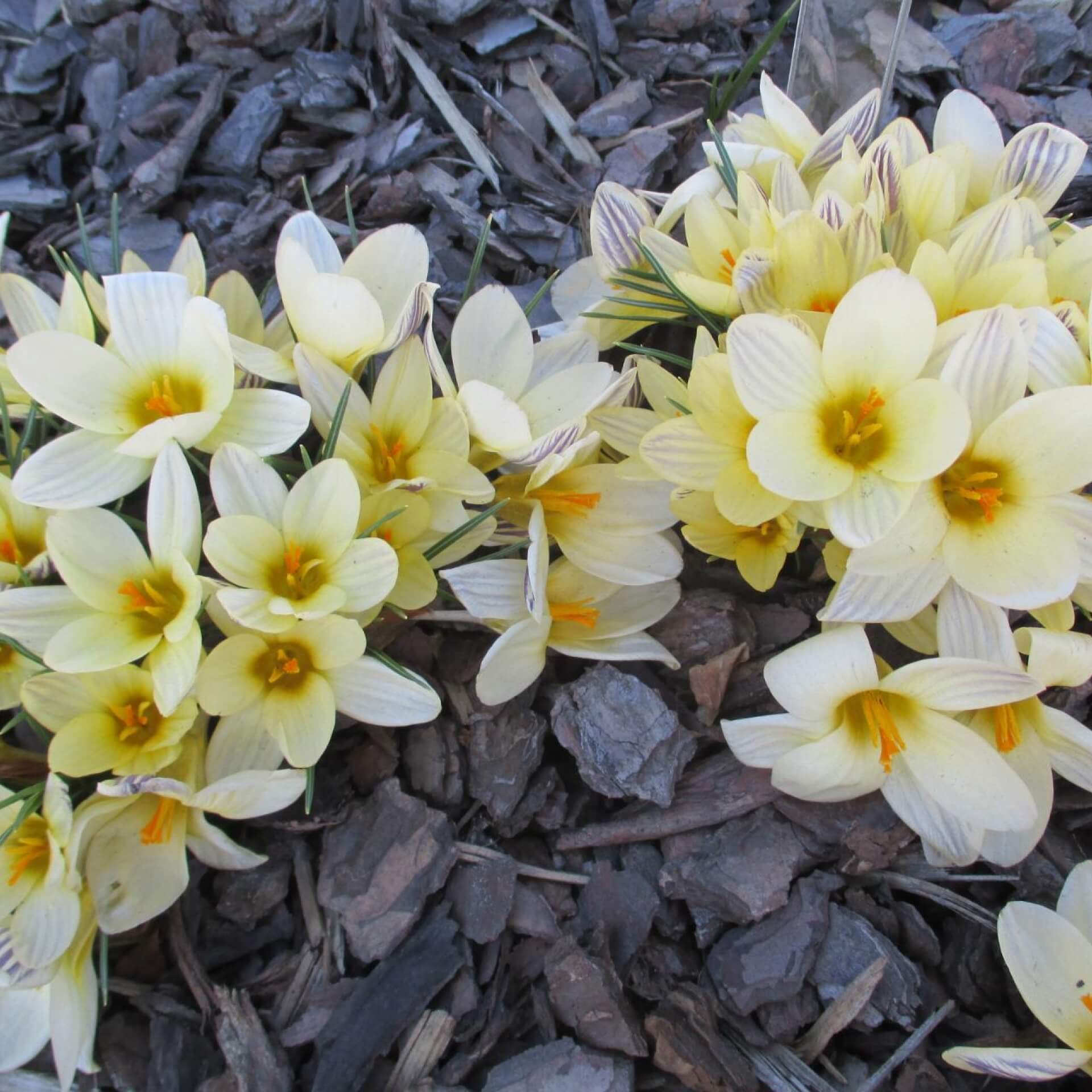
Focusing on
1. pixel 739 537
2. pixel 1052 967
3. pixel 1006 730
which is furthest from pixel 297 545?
pixel 1052 967

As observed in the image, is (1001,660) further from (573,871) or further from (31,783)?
(31,783)

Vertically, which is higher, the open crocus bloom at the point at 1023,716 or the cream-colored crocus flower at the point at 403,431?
the cream-colored crocus flower at the point at 403,431

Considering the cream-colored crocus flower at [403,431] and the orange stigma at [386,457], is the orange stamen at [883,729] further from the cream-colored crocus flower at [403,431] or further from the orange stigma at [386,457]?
the orange stigma at [386,457]

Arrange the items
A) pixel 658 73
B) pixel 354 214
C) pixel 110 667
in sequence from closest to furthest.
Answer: pixel 110 667 < pixel 354 214 < pixel 658 73

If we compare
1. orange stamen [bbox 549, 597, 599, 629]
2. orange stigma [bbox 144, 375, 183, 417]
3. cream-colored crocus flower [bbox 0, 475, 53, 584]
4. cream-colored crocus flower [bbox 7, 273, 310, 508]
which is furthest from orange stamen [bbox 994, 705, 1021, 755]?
cream-colored crocus flower [bbox 0, 475, 53, 584]

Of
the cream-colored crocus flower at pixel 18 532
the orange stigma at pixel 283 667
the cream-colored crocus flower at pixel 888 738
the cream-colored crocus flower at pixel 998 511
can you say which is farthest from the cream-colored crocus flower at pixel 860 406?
the cream-colored crocus flower at pixel 18 532

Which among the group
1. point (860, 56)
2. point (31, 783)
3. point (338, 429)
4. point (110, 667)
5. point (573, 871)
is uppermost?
point (860, 56)

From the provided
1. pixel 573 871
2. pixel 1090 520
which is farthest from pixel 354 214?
pixel 1090 520

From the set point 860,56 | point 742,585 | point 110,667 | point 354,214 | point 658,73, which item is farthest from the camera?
point 658,73

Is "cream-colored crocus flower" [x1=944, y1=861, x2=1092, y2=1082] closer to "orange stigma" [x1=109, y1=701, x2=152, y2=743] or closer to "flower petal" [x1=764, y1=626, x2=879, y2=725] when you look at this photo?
"flower petal" [x1=764, y1=626, x2=879, y2=725]
